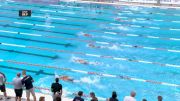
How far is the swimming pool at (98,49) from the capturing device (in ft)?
47.5

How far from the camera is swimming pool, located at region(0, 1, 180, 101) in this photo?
47.5 feet

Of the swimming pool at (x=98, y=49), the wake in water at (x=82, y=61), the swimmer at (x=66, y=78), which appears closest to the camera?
the swimming pool at (x=98, y=49)

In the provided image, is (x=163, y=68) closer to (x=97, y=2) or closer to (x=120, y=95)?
(x=120, y=95)

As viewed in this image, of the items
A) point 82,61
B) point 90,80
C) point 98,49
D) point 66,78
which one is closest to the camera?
point 90,80

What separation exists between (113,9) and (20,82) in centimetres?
2090

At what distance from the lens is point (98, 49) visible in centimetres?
1886

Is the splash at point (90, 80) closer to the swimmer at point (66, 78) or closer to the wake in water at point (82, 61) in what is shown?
the swimmer at point (66, 78)

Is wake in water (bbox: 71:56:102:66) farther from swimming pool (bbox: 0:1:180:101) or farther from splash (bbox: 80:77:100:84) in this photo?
splash (bbox: 80:77:100:84)

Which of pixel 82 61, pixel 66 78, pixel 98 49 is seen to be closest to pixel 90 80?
pixel 66 78

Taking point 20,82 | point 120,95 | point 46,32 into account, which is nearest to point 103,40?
point 46,32

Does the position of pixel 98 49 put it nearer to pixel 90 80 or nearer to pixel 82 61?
pixel 82 61

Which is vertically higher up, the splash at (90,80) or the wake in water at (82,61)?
the wake in water at (82,61)

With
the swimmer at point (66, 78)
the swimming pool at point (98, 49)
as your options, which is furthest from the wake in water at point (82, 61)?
the swimmer at point (66, 78)

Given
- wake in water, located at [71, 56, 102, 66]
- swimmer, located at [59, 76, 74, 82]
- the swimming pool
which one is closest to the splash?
the swimming pool
